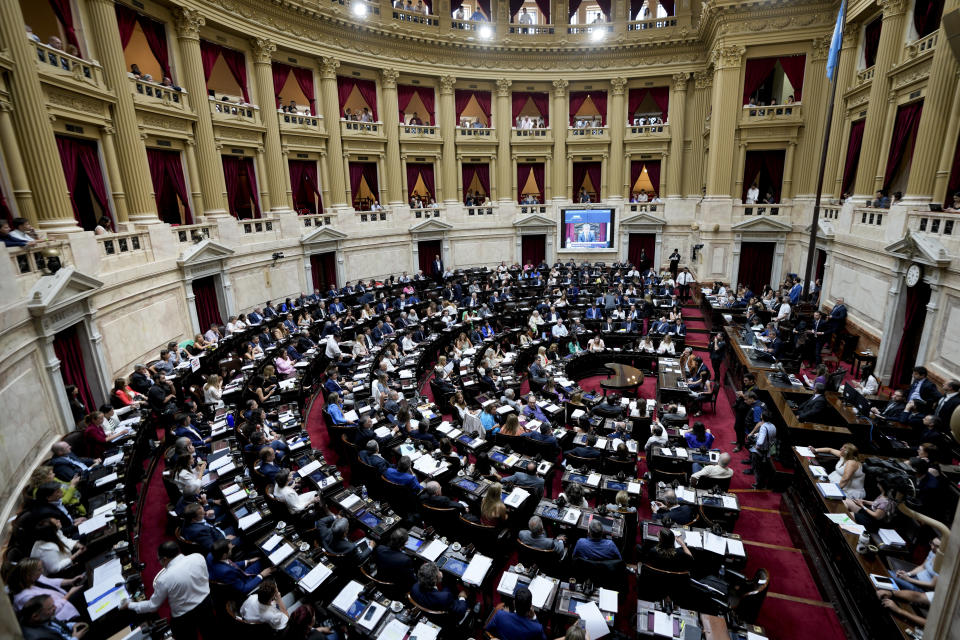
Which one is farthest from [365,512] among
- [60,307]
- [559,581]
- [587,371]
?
[587,371]

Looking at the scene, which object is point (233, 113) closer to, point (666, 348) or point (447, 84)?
point (447, 84)

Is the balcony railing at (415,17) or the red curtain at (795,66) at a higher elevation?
the balcony railing at (415,17)

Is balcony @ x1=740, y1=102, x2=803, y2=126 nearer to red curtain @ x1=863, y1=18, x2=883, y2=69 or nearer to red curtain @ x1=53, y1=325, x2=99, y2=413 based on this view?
red curtain @ x1=863, y1=18, x2=883, y2=69

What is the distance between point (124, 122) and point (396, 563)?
14146mm

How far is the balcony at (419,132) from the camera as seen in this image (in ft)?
82.0

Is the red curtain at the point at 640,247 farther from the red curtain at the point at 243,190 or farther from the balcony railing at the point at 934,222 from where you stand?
the red curtain at the point at 243,190

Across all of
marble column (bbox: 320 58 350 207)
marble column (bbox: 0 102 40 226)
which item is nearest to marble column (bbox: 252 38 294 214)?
marble column (bbox: 320 58 350 207)

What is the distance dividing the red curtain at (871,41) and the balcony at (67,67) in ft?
79.4

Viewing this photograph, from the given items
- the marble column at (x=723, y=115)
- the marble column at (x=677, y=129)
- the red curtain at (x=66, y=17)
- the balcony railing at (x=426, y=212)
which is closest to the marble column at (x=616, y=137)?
the marble column at (x=677, y=129)

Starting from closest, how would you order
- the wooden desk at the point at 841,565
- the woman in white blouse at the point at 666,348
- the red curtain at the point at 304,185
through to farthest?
the wooden desk at the point at 841,565 < the woman in white blouse at the point at 666,348 < the red curtain at the point at 304,185

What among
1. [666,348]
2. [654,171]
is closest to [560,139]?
[654,171]

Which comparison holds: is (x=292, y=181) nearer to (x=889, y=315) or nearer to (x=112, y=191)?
(x=112, y=191)

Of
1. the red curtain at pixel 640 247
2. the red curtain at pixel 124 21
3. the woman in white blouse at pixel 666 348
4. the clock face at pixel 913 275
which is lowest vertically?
the woman in white blouse at pixel 666 348

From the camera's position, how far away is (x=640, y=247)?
28.3 metres
